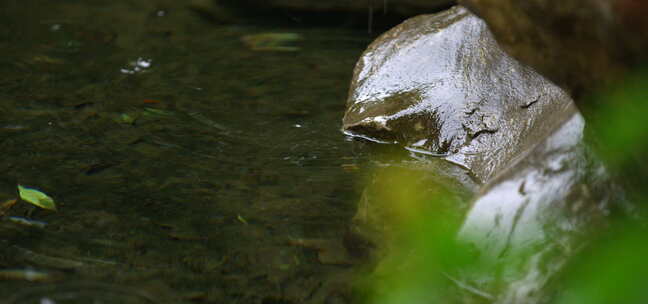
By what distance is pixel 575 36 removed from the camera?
1884 mm

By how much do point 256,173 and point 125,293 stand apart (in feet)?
4.26

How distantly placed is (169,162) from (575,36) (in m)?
2.57

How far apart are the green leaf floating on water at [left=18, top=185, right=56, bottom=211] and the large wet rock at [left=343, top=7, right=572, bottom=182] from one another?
1.94 m

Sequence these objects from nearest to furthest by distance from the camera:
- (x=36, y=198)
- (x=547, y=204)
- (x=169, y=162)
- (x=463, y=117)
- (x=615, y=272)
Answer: (x=615, y=272) → (x=547, y=204) → (x=36, y=198) → (x=169, y=162) → (x=463, y=117)

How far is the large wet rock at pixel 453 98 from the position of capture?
13.4 feet

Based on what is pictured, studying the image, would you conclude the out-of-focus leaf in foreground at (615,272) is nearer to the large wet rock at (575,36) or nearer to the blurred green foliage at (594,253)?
the blurred green foliage at (594,253)

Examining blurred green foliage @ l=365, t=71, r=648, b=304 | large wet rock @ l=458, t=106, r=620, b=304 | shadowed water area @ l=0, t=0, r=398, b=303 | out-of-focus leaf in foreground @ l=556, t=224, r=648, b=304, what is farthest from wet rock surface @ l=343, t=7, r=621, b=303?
out-of-focus leaf in foreground @ l=556, t=224, r=648, b=304

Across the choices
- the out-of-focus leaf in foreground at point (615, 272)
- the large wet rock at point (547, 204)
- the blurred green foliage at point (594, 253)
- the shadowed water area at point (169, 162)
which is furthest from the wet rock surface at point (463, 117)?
the out-of-focus leaf in foreground at point (615, 272)

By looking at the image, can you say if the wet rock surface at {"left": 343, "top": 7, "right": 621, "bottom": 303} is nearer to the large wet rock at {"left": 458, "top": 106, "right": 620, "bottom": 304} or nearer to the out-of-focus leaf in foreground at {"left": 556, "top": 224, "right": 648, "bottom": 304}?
the large wet rock at {"left": 458, "top": 106, "right": 620, "bottom": 304}

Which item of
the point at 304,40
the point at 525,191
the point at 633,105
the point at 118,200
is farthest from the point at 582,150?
the point at 304,40

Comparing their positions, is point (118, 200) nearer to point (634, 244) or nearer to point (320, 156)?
point (320, 156)

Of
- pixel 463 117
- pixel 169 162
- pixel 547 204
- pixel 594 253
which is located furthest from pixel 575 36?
pixel 169 162

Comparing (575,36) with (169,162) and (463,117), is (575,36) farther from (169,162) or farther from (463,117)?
(169,162)

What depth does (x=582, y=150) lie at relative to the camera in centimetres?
222
